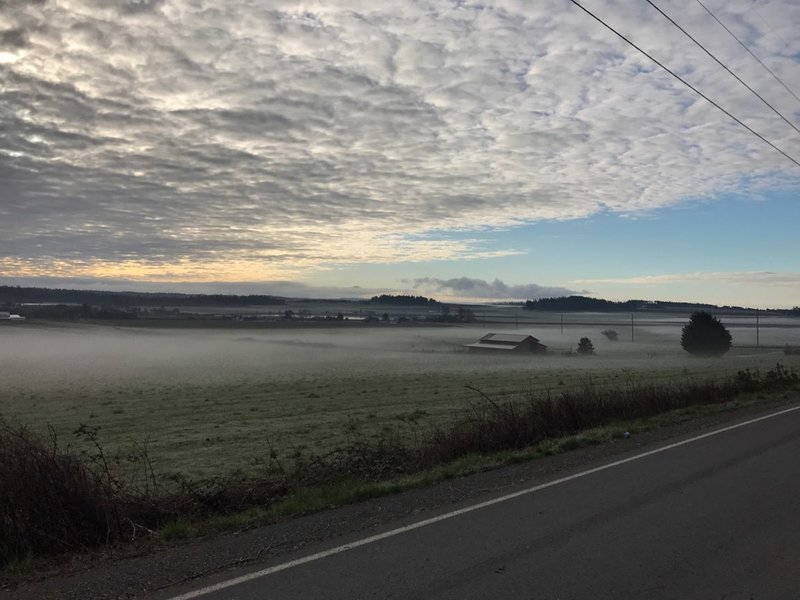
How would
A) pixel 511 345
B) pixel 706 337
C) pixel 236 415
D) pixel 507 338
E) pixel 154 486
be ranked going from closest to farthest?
pixel 154 486
pixel 236 415
pixel 706 337
pixel 511 345
pixel 507 338

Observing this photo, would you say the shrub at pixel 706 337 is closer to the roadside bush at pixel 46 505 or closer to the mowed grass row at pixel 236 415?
the mowed grass row at pixel 236 415

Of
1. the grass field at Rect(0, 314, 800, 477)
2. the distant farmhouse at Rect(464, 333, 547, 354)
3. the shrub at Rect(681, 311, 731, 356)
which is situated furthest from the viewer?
the distant farmhouse at Rect(464, 333, 547, 354)

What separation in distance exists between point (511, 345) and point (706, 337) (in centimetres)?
2699

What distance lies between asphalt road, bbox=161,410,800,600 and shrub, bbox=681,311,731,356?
86.0m

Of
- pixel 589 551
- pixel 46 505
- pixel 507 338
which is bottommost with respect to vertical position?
pixel 507 338

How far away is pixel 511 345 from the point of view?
9912 cm

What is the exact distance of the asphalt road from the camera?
17.2ft

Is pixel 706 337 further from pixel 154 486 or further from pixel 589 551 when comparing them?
pixel 589 551

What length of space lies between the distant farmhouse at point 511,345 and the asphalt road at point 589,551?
289 feet

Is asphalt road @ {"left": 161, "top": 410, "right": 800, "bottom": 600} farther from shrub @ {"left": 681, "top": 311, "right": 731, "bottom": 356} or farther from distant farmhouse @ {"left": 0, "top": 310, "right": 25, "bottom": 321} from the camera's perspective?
distant farmhouse @ {"left": 0, "top": 310, "right": 25, "bottom": 321}

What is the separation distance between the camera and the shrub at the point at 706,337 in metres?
86.9

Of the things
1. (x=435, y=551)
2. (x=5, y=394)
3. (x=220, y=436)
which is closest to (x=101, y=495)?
(x=435, y=551)

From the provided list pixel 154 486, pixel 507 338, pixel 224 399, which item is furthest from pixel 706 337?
pixel 154 486

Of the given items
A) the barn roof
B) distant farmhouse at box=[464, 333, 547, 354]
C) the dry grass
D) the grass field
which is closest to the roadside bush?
the dry grass
